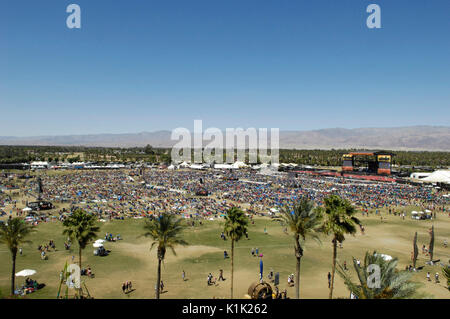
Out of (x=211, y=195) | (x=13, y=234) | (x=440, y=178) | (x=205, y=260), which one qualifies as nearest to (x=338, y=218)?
(x=205, y=260)

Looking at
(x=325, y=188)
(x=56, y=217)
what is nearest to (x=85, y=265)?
(x=56, y=217)

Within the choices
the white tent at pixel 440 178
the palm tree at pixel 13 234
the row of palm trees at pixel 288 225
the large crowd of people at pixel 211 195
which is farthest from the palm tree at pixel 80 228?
the white tent at pixel 440 178

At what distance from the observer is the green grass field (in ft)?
78.3

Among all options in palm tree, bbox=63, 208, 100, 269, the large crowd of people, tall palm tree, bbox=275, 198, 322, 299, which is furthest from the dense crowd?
tall palm tree, bbox=275, 198, 322, 299

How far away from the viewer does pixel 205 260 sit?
3028 cm

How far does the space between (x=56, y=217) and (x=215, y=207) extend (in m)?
25.4

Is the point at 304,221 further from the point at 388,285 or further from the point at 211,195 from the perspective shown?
the point at 211,195

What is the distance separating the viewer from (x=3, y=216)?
150 ft

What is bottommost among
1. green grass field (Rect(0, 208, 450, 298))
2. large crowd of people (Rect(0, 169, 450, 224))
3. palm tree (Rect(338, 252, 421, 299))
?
green grass field (Rect(0, 208, 450, 298))

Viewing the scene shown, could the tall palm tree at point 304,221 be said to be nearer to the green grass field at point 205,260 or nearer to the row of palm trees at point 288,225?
the row of palm trees at point 288,225

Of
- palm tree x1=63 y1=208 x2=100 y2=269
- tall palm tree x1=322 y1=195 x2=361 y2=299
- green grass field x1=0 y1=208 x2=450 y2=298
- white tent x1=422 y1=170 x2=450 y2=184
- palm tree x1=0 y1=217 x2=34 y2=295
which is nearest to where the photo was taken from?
tall palm tree x1=322 y1=195 x2=361 y2=299

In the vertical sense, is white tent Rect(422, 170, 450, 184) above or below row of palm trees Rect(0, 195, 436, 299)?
below

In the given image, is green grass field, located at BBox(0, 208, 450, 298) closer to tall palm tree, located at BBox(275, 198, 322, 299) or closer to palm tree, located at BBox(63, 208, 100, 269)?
tall palm tree, located at BBox(275, 198, 322, 299)
